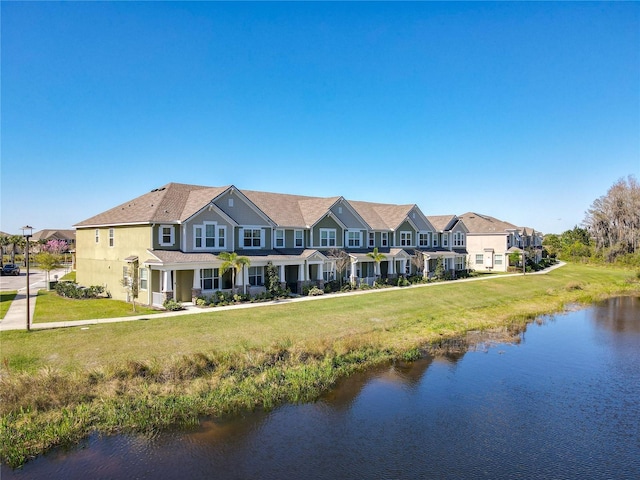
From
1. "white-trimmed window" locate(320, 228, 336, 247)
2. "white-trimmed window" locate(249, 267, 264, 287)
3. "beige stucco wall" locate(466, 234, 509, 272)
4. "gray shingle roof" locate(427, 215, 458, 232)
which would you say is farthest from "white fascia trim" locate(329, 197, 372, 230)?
"beige stucco wall" locate(466, 234, 509, 272)

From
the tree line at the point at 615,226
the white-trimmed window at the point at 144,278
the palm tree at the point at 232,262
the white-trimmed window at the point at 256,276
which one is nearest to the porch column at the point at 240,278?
the palm tree at the point at 232,262

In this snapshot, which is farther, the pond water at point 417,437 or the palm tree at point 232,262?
the palm tree at point 232,262

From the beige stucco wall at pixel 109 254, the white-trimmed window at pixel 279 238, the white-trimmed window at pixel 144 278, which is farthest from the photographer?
the white-trimmed window at pixel 279 238

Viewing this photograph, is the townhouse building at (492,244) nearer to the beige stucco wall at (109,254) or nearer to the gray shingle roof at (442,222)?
the gray shingle roof at (442,222)

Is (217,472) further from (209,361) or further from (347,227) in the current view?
(347,227)

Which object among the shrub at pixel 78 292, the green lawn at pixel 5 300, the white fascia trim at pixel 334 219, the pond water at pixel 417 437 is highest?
the white fascia trim at pixel 334 219

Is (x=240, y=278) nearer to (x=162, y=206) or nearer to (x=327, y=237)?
(x=162, y=206)

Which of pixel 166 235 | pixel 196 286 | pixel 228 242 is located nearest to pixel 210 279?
pixel 196 286
